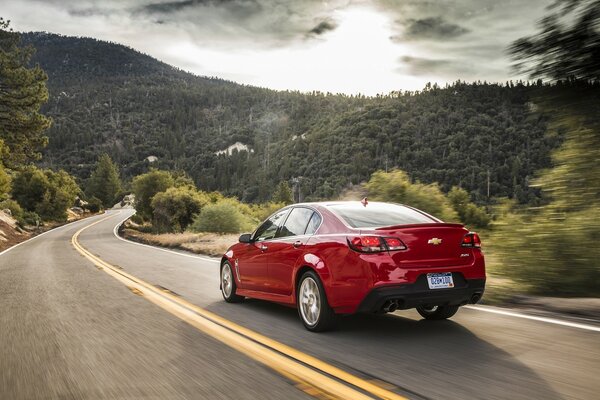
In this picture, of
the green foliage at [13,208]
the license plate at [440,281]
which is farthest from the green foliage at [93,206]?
the license plate at [440,281]

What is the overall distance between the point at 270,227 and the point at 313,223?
3.90 feet

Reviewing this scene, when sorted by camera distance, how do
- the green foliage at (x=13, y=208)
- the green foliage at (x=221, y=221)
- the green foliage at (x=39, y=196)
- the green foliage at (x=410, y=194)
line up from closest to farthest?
the green foliage at (x=410, y=194) < the green foliage at (x=221, y=221) < the green foliage at (x=13, y=208) < the green foliage at (x=39, y=196)

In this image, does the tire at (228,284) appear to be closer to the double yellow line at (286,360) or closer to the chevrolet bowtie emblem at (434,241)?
the double yellow line at (286,360)

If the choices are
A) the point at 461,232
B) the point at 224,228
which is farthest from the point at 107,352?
the point at 224,228

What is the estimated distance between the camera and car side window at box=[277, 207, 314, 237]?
6.74 m

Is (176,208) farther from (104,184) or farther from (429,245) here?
(104,184)

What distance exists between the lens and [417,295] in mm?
5434

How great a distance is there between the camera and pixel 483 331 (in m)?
5.85

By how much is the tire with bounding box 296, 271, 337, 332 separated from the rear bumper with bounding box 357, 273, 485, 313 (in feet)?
1.63

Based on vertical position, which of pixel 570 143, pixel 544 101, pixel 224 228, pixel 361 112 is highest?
pixel 361 112

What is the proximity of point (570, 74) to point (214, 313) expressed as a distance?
6535 mm

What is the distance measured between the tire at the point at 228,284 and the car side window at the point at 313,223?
7.53 feet

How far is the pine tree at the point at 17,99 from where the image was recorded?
4412 cm

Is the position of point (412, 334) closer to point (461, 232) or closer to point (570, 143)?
point (461, 232)
